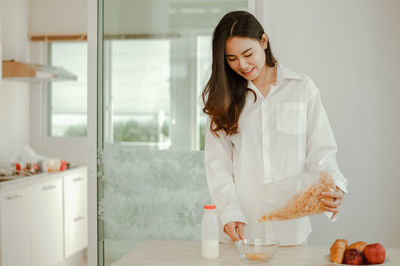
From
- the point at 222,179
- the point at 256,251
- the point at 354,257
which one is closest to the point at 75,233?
the point at 222,179

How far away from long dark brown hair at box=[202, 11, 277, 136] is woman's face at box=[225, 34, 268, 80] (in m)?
0.02

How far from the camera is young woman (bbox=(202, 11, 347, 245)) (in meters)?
1.66

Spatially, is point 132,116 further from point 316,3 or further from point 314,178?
point 314,178

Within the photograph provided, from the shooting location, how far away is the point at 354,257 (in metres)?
1.17

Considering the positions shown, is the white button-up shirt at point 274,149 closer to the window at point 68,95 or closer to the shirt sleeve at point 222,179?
the shirt sleeve at point 222,179

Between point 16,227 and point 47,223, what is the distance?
431mm

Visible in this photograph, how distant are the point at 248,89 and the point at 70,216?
292 cm

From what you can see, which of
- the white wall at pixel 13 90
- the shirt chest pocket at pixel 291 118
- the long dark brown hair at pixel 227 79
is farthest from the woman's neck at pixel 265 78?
the white wall at pixel 13 90

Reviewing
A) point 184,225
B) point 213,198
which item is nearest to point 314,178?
point 213,198

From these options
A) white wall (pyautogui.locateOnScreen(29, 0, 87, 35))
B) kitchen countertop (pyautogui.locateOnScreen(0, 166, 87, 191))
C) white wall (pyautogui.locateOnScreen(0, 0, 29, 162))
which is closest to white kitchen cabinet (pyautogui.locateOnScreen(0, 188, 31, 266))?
kitchen countertop (pyautogui.locateOnScreen(0, 166, 87, 191))

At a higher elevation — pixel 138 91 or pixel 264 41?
pixel 264 41

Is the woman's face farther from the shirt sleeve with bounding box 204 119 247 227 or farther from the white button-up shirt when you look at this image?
the shirt sleeve with bounding box 204 119 247 227

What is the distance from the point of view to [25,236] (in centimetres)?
352

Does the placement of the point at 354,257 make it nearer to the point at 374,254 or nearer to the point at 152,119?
the point at 374,254
